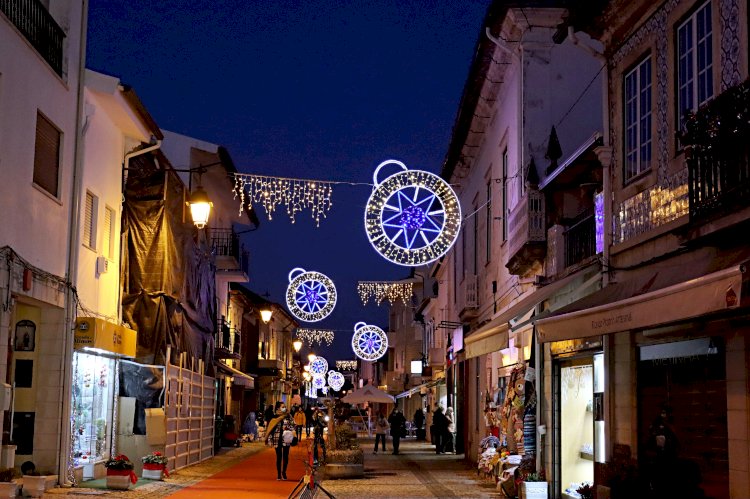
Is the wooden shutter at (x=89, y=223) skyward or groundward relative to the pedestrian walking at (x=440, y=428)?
skyward

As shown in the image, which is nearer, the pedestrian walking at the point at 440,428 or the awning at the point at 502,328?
the awning at the point at 502,328

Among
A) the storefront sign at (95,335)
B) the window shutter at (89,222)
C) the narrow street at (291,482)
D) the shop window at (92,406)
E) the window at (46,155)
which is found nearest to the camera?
the window at (46,155)

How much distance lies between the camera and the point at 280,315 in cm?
7388

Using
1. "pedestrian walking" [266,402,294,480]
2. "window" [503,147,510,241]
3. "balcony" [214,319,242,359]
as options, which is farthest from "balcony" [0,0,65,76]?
"balcony" [214,319,242,359]

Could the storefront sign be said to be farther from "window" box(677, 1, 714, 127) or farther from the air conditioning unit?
"window" box(677, 1, 714, 127)

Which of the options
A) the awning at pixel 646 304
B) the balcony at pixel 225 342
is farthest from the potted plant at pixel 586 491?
the balcony at pixel 225 342

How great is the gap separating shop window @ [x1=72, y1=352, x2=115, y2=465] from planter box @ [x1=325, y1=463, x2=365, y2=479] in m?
5.69

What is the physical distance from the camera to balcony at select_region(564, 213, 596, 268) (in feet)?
57.2

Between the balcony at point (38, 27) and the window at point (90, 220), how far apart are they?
322 cm

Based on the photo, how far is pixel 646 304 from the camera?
11.1 metres

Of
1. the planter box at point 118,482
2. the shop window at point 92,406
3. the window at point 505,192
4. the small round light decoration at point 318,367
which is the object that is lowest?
the planter box at point 118,482

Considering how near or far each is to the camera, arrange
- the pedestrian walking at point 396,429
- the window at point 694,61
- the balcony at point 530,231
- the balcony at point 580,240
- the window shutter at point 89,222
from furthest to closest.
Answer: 1. the pedestrian walking at point 396,429
2. the balcony at point 530,231
3. the window shutter at point 89,222
4. the balcony at point 580,240
5. the window at point 694,61

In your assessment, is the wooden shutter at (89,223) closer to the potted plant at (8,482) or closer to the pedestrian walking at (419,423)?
the potted plant at (8,482)

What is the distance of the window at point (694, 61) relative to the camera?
12258 millimetres
